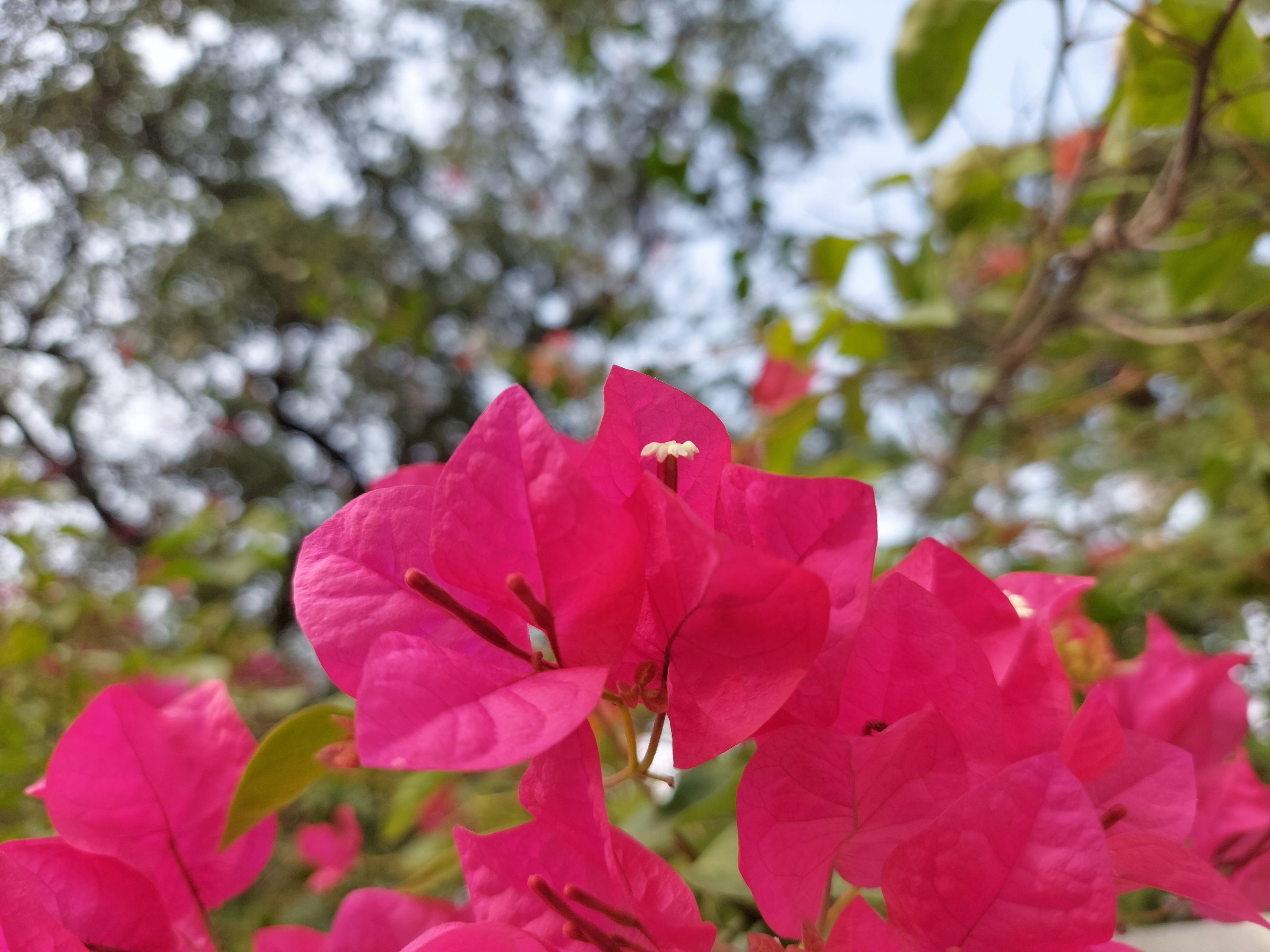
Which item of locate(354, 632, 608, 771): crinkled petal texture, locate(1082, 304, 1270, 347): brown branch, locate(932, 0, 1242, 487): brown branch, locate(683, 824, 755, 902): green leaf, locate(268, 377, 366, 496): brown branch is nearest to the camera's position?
locate(354, 632, 608, 771): crinkled petal texture

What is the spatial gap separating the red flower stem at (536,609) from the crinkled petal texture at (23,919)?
5.4 inches

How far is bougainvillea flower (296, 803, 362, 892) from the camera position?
2.83ft

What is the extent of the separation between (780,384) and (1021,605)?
0.69 meters

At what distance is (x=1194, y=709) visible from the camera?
0.28 meters

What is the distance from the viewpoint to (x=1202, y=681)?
28 centimetres

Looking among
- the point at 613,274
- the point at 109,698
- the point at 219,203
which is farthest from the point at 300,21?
the point at 109,698

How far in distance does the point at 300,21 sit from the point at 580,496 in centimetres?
209

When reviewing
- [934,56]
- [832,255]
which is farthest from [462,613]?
[832,255]

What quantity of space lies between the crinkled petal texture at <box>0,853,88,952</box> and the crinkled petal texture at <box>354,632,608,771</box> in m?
0.11

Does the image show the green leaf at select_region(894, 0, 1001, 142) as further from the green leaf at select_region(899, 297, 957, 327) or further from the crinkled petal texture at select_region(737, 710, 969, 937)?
the crinkled petal texture at select_region(737, 710, 969, 937)

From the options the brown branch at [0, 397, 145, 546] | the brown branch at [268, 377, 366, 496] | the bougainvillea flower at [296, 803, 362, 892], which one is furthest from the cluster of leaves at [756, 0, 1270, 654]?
the brown branch at [268, 377, 366, 496]

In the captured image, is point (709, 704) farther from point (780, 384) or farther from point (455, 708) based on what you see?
point (780, 384)

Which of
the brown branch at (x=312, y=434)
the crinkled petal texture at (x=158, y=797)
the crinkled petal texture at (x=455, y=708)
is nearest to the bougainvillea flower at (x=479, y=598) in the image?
the crinkled petal texture at (x=455, y=708)

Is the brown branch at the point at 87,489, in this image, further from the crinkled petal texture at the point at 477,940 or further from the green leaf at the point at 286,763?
the crinkled petal texture at the point at 477,940
